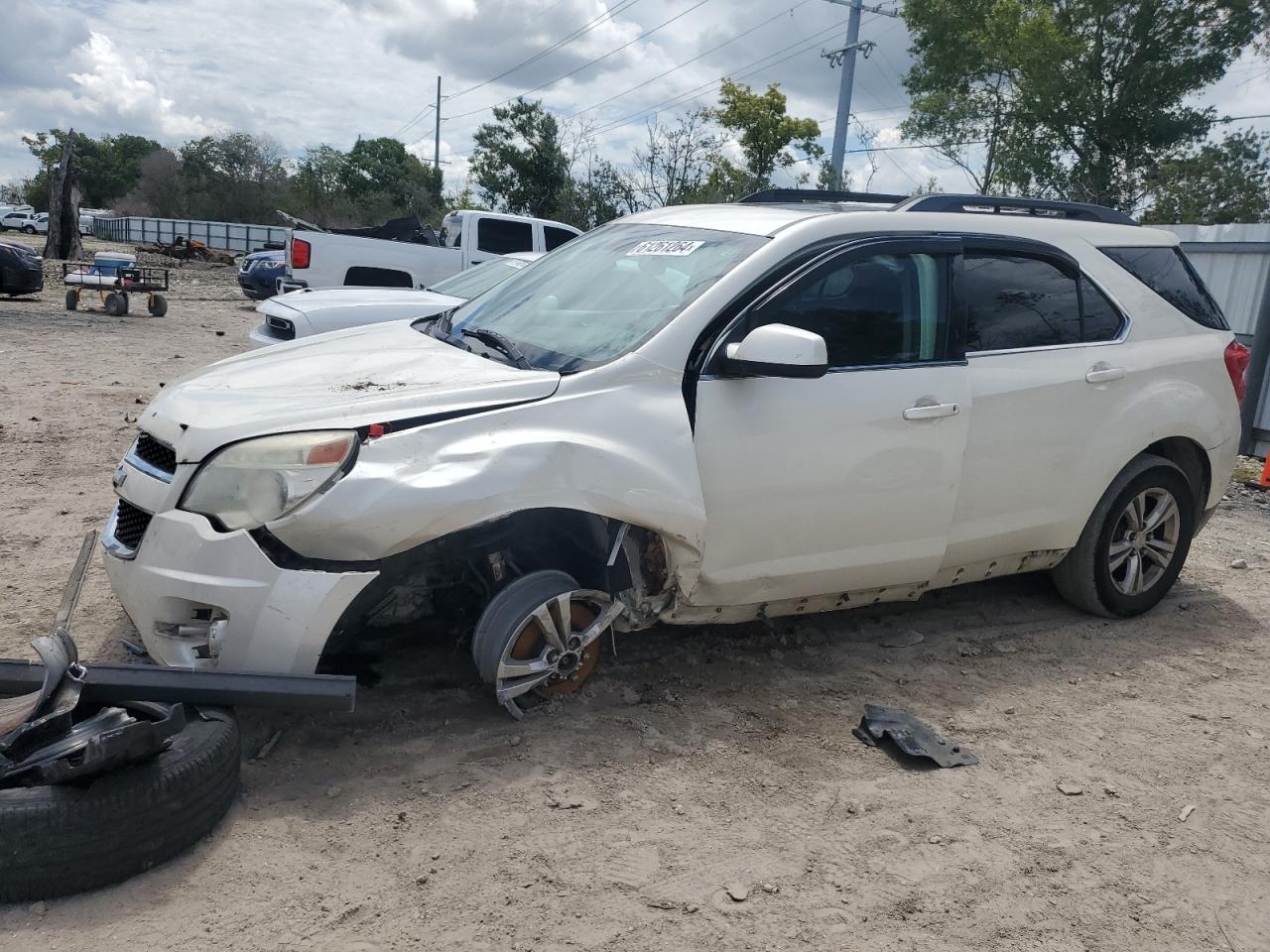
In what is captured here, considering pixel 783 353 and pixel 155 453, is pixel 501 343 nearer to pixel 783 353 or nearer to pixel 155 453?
pixel 783 353

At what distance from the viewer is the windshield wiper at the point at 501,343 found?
370 cm

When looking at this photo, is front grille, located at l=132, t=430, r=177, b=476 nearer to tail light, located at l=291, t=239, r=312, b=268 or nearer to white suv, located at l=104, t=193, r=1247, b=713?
white suv, located at l=104, t=193, r=1247, b=713

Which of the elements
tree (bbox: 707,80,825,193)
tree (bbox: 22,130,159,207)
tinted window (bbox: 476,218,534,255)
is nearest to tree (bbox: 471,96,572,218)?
tree (bbox: 707,80,825,193)

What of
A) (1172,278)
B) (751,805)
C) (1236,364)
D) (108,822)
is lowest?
(751,805)

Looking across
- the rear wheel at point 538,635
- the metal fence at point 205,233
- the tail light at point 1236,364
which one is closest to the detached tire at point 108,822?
the rear wheel at point 538,635

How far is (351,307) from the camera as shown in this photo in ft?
27.2

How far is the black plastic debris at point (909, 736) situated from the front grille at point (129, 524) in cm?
254

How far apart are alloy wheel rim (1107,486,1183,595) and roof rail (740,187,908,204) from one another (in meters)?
1.86

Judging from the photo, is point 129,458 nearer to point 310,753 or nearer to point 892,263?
point 310,753

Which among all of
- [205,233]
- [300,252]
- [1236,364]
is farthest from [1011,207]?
[205,233]

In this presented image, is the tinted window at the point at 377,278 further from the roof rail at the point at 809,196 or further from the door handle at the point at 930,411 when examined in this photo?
the door handle at the point at 930,411

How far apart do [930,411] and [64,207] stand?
27.6 meters

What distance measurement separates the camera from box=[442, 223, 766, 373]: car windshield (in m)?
3.75

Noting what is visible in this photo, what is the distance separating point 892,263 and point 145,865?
3247mm
